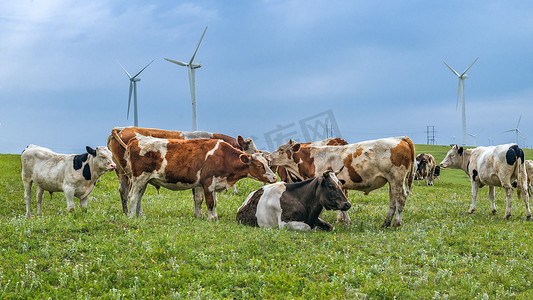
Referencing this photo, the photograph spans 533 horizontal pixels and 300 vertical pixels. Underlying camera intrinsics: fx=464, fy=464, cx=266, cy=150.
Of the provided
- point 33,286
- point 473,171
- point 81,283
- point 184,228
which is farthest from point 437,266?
point 473,171

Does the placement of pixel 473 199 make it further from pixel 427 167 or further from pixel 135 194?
pixel 427 167

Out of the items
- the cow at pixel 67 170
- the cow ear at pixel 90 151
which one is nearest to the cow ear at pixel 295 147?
the cow at pixel 67 170

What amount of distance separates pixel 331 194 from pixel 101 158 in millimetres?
8084

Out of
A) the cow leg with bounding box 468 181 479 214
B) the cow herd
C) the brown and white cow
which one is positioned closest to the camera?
the cow herd

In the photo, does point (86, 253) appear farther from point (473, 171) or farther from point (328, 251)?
point (473, 171)

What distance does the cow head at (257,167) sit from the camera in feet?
46.0

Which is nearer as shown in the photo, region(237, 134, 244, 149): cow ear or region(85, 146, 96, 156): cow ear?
region(85, 146, 96, 156): cow ear

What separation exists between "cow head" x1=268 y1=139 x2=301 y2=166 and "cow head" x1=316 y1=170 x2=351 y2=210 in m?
3.89

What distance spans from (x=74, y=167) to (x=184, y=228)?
6.14 metres

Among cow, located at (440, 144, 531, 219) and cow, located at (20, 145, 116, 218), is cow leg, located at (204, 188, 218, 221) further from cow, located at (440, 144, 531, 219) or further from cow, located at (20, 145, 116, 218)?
cow, located at (440, 144, 531, 219)

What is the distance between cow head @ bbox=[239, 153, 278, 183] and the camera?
1402 cm

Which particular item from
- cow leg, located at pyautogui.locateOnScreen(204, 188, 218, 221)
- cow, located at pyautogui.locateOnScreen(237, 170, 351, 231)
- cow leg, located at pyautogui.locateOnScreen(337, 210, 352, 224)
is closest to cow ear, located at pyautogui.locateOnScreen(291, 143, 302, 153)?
cow leg, located at pyautogui.locateOnScreen(337, 210, 352, 224)

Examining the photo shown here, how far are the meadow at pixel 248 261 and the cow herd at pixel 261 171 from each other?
1.02 m

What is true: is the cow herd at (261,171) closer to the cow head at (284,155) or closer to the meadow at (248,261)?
the cow head at (284,155)
